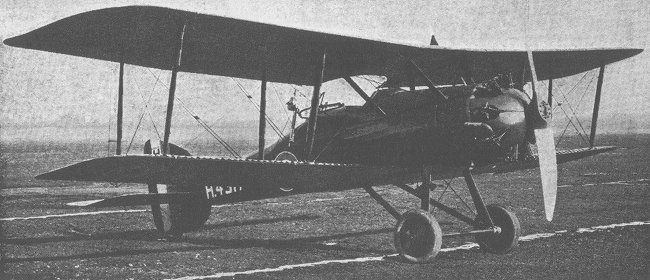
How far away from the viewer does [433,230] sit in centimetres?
779

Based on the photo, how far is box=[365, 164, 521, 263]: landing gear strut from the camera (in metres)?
7.85

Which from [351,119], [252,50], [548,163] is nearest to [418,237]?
[548,163]

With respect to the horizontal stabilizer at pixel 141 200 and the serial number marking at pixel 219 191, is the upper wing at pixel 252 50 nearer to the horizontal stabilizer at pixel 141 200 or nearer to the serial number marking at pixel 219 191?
the serial number marking at pixel 219 191

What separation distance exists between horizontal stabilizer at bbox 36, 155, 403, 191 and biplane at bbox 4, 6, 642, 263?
0.6 inches

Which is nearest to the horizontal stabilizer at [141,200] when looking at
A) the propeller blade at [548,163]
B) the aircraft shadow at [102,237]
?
the aircraft shadow at [102,237]

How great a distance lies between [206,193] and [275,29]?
4.07m

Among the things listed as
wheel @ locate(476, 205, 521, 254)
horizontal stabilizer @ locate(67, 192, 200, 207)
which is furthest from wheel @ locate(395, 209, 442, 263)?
horizontal stabilizer @ locate(67, 192, 200, 207)

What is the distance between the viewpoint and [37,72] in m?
129

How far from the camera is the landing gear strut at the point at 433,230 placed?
25.7ft

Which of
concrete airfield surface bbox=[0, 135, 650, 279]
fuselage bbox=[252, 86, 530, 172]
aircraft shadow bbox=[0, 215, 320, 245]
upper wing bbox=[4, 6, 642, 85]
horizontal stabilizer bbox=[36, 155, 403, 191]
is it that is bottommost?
aircraft shadow bbox=[0, 215, 320, 245]

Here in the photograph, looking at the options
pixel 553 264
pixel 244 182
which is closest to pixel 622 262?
pixel 553 264

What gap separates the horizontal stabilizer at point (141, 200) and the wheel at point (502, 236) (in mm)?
4638

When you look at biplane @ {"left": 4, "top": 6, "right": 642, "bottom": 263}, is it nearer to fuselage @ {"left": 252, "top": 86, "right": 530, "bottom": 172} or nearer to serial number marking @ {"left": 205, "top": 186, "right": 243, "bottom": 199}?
fuselage @ {"left": 252, "top": 86, "right": 530, "bottom": 172}

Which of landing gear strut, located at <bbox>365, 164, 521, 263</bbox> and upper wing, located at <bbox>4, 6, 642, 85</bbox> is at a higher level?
upper wing, located at <bbox>4, 6, 642, 85</bbox>
